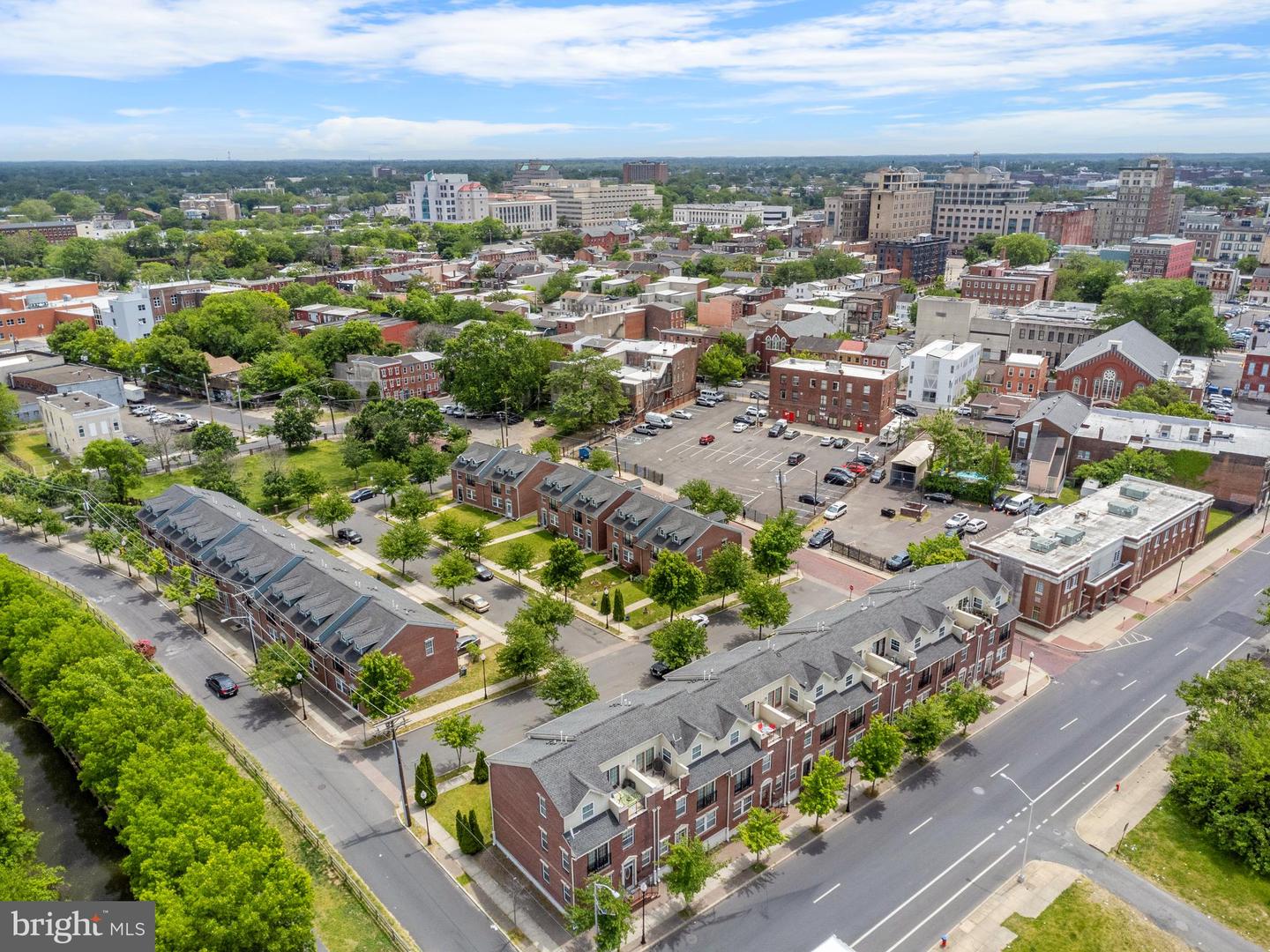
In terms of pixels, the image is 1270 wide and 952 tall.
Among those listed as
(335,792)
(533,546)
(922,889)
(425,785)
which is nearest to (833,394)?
(533,546)

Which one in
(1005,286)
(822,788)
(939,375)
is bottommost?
(822,788)

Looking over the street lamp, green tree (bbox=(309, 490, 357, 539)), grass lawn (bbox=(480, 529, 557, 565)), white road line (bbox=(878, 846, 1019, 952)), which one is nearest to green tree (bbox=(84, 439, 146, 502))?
green tree (bbox=(309, 490, 357, 539))

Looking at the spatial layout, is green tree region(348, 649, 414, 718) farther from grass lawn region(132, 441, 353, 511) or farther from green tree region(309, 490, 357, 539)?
grass lawn region(132, 441, 353, 511)

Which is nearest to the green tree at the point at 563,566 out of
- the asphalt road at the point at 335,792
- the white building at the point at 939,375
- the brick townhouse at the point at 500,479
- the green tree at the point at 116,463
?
the brick townhouse at the point at 500,479

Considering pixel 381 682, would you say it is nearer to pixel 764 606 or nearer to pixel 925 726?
pixel 764 606

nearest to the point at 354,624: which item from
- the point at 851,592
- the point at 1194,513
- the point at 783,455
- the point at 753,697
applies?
the point at 753,697

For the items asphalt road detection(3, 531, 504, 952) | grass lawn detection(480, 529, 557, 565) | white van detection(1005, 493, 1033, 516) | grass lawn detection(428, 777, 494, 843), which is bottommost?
asphalt road detection(3, 531, 504, 952)
